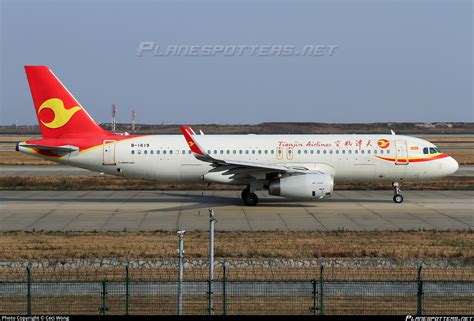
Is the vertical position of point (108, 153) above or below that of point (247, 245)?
above

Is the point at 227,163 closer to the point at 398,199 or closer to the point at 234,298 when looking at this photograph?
the point at 398,199

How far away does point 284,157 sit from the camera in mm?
33906

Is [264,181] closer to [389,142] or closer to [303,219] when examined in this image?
[303,219]

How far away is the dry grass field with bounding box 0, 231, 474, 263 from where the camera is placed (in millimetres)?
20500

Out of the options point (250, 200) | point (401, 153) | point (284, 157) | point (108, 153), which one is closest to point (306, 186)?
point (284, 157)

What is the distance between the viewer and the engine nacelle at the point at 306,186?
101 ft

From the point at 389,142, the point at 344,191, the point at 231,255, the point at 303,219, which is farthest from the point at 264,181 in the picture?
the point at 231,255

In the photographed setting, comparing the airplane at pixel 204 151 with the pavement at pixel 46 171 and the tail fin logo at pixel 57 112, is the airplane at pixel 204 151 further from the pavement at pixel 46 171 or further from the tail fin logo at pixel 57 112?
the pavement at pixel 46 171

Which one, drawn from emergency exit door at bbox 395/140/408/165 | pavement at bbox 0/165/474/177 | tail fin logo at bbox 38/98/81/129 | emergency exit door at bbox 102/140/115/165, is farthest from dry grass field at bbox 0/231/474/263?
pavement at bbox 0/165/474/177

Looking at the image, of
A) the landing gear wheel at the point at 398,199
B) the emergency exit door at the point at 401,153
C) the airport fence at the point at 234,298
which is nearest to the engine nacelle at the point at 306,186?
the emergency exit door at the point at 401,153

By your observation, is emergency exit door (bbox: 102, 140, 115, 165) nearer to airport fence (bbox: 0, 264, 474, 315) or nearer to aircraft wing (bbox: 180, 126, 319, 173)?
aircraft wing (bbox: 180, 126, 319, 173)

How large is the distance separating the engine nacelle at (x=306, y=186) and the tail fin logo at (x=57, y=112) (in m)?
11.2

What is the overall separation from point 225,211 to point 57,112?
10104mm

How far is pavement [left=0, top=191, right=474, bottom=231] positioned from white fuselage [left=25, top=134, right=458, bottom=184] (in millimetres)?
1543
